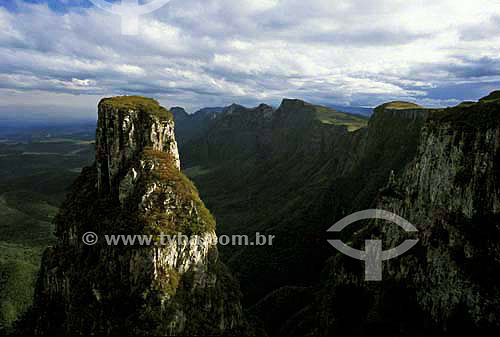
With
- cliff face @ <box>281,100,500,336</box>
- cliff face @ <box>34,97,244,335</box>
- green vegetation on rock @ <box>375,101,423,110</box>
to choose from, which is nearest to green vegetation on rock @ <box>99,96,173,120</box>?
cliff face @ <box>34,97,244,335</box>

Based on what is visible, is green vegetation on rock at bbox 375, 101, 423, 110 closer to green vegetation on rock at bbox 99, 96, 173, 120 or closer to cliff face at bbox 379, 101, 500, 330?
cliff face at bbox 379, 101, 500, 330

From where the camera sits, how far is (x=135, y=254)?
49.8 metres

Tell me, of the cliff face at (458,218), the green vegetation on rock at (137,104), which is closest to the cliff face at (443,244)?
the cliff face at (458,218)

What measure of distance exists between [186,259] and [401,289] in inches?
1564

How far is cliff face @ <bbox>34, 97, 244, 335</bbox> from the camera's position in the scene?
49.5 metres

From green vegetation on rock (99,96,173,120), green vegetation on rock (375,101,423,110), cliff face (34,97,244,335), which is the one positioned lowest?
cliff face (34,97,244,335)

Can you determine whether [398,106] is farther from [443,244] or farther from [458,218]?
[443,244]

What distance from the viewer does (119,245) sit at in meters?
51.9

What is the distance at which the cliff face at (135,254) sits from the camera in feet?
163

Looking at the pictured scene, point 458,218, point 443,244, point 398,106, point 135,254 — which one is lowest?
point 443,244

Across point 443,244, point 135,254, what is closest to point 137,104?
point 135,254

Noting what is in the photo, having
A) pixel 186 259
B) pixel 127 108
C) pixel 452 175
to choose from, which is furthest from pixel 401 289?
pixel 127 108

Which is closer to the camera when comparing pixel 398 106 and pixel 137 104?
pixel 137 104

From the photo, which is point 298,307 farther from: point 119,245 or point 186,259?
point 119,245
